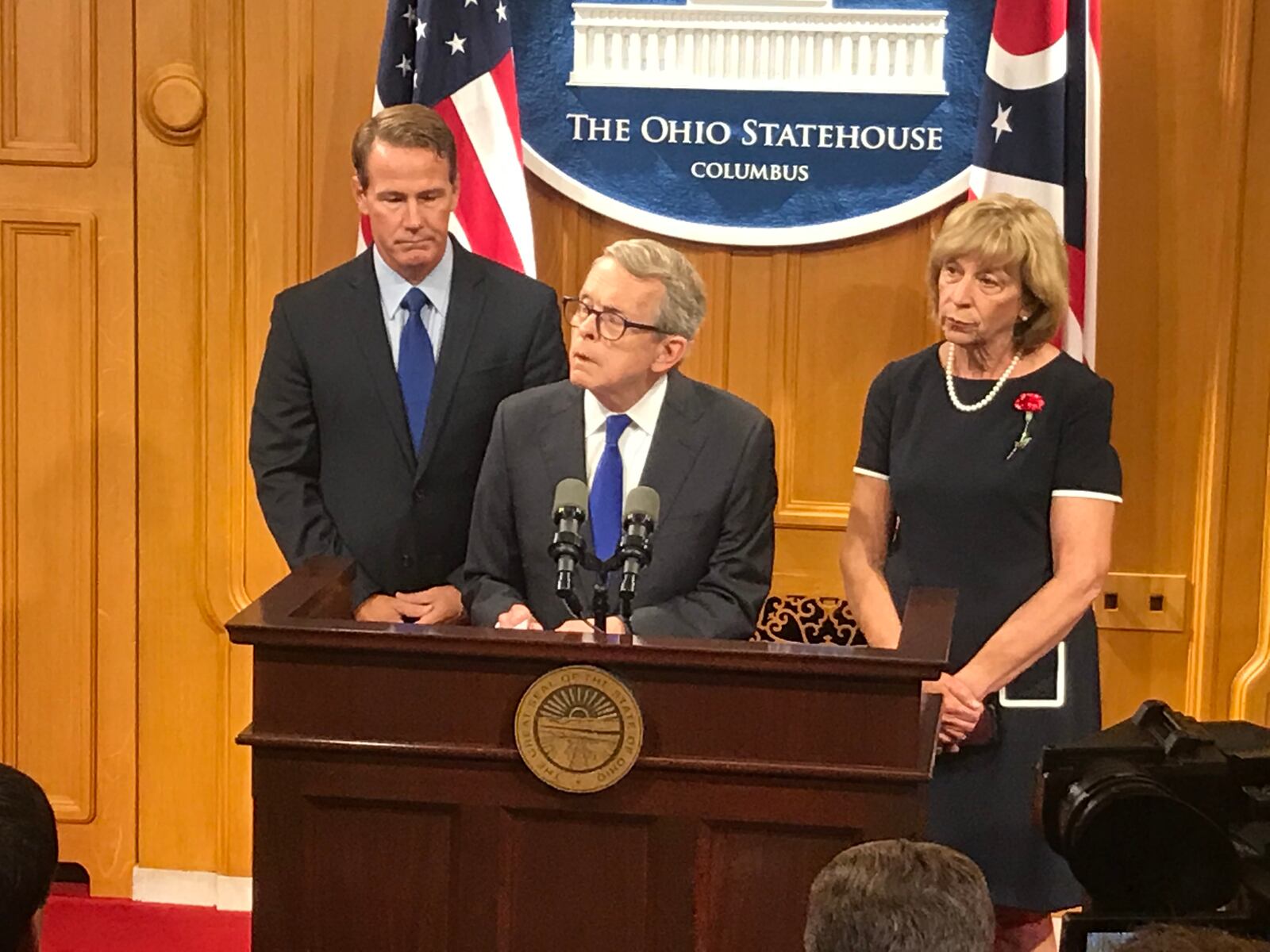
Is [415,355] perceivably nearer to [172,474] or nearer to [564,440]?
[564,440]

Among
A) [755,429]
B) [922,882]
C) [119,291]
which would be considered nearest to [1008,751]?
[755,429]

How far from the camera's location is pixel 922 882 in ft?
7.11

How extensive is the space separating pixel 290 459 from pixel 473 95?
3.59ft

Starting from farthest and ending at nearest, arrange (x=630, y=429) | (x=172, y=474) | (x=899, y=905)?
(x=172, y=474) < (x=630, y=429) < (x=899, y=905)

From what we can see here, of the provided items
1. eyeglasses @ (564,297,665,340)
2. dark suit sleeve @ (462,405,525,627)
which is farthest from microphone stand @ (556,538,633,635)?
eyeglasses @ (564,297,665,340)

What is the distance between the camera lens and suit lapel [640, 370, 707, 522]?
11.7 ft

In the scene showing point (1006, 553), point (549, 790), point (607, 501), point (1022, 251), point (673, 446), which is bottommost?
point (549, 790)

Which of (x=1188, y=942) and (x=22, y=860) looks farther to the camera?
(x=22, y=860)

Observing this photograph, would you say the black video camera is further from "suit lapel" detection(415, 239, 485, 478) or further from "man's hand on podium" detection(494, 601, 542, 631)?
"suit lapel" detection(415, 239, 485, 478)

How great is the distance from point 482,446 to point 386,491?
0.77 ft

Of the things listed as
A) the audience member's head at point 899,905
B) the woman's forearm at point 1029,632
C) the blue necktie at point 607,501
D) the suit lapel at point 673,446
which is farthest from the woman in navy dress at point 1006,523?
the audience member's head at point 899,905

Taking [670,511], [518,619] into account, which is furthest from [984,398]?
[518,619]

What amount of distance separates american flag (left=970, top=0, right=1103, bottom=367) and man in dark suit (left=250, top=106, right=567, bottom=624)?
47.1 inches

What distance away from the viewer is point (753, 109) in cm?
482
